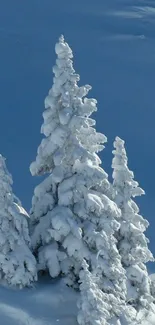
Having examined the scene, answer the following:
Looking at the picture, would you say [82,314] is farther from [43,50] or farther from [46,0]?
[46,0]

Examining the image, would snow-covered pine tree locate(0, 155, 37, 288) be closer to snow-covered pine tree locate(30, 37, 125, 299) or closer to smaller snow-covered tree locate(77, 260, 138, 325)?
snow-covered pine tree locate(30, 37, 125, 299)

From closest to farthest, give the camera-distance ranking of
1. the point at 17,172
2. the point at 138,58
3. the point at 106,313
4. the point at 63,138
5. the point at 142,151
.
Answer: the point at 106,313 → the point at 63,138 → the point at 17,172 → the point at 142,151 → the point at 138,58

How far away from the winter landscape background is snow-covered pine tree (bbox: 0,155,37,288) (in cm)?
4127

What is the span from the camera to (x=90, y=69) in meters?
104

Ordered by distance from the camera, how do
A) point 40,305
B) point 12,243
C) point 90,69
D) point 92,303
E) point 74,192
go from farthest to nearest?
point 90,69 → point 74,192 → point 40,305 → point 12,243 → point 92,303

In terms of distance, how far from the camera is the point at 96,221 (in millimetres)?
34750

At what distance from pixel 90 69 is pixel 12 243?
70.6 m

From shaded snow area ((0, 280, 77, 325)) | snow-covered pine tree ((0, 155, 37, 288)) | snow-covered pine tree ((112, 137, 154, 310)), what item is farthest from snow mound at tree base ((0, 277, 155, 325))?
snow-covered pine tree ((112, 137, 154, 310))

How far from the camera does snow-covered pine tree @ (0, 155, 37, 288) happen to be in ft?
112

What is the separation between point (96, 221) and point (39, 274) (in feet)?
11.6

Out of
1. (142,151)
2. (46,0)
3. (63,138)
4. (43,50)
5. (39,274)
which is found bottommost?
(39,274)

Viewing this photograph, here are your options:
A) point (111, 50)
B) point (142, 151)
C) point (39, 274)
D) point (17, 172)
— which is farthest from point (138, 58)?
point (39, 274)

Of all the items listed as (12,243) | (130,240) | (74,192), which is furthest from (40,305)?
(130,240)

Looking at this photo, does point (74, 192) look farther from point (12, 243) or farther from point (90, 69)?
point (90, 69)
